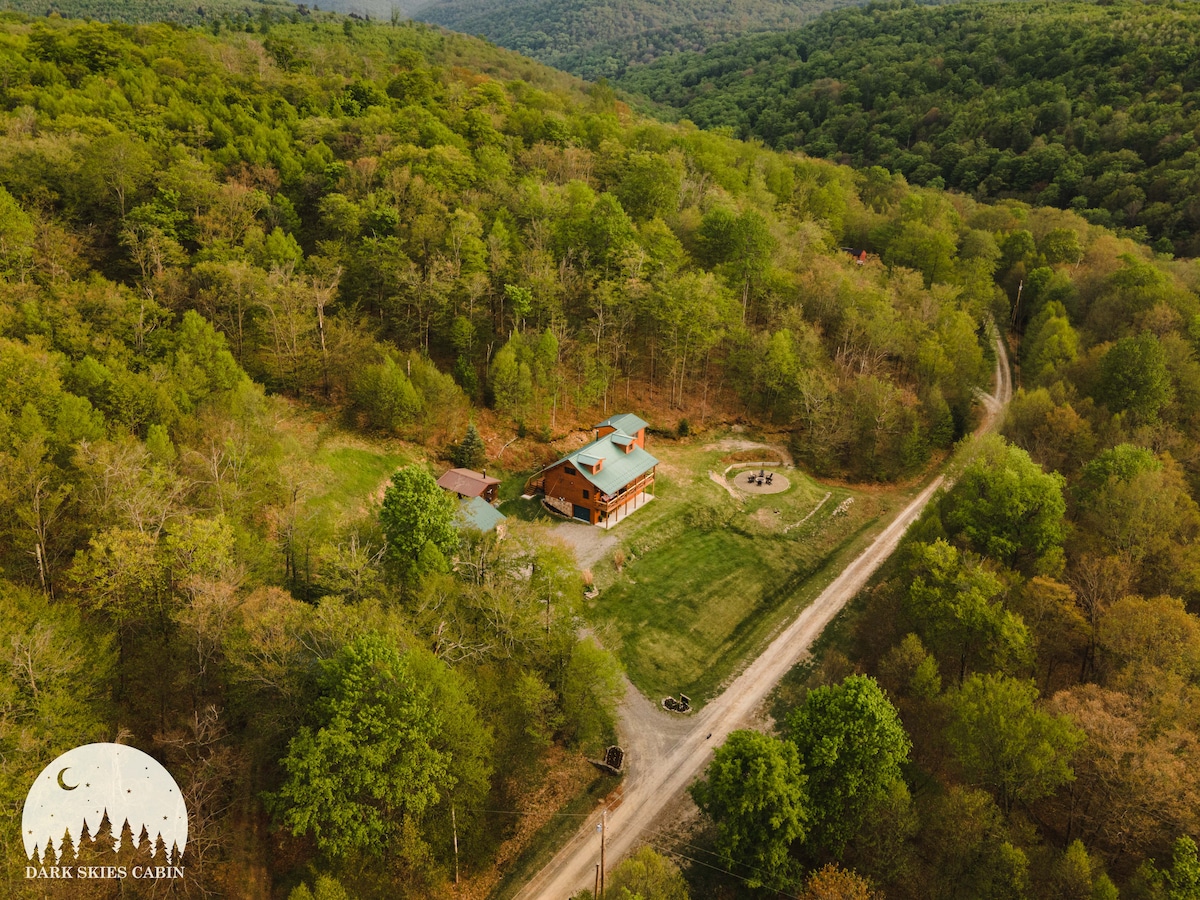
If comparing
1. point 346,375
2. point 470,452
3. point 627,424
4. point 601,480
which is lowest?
point 601,480

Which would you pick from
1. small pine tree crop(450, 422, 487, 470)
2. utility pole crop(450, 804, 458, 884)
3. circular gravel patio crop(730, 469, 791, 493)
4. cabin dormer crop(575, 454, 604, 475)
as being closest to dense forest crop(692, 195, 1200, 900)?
utility pole crop(450, 804, 458, 884)

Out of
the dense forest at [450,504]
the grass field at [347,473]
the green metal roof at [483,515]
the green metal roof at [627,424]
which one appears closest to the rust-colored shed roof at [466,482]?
the green metal roof at [483,515]

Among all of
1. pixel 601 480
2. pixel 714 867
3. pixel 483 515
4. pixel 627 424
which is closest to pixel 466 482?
pixel 483 515

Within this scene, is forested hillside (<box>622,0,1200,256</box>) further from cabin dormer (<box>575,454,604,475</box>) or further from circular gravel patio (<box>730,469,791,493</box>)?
cabin dormer (<box>575,454,604,475</box>)

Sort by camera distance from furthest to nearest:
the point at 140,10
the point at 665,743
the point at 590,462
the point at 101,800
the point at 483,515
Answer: the point at 140,10, the point at 590,462, the point at 483,515, the point at 665,743, the point at 101,800

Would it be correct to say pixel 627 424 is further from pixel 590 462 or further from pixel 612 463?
pixel 590 462

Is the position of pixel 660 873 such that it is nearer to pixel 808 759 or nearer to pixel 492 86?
pixel 808 759

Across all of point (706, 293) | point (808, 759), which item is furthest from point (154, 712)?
point (706, 293)
